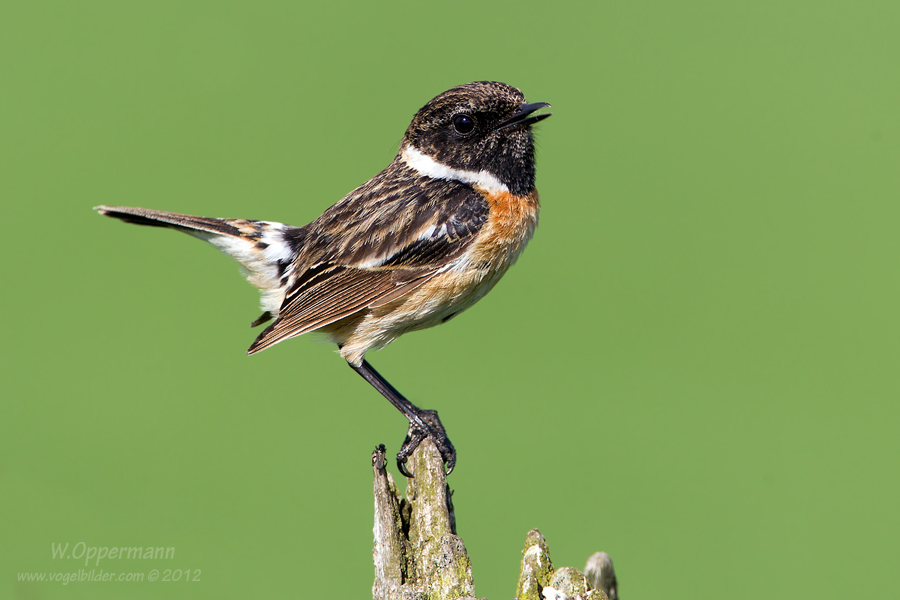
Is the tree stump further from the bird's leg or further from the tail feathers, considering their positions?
the tail feathers

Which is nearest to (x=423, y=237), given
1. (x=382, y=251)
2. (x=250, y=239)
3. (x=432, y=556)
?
(x=382, y=251)

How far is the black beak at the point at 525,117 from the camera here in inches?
183

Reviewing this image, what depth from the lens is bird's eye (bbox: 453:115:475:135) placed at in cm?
477

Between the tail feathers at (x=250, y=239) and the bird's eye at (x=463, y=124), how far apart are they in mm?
1233

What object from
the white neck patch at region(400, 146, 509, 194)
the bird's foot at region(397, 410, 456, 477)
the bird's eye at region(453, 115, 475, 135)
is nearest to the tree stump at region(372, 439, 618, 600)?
the bird's foot at region(397, 410, 456, 477)

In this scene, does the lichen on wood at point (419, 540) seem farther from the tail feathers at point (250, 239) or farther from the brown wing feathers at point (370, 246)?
the tail feathers at point (250, 239)

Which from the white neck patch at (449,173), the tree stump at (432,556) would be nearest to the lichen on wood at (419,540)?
the tree stump at (432,556)

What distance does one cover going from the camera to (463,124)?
189 inches

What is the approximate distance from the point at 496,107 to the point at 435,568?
2.75 m

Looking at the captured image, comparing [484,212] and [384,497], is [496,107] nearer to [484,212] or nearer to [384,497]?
[484,212]

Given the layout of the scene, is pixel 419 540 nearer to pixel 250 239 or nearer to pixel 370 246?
pixel 370 246

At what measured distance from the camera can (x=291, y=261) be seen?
5094 millimetres

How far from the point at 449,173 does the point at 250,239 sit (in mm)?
1387

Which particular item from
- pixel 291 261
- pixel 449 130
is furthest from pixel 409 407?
pixel 449 130
